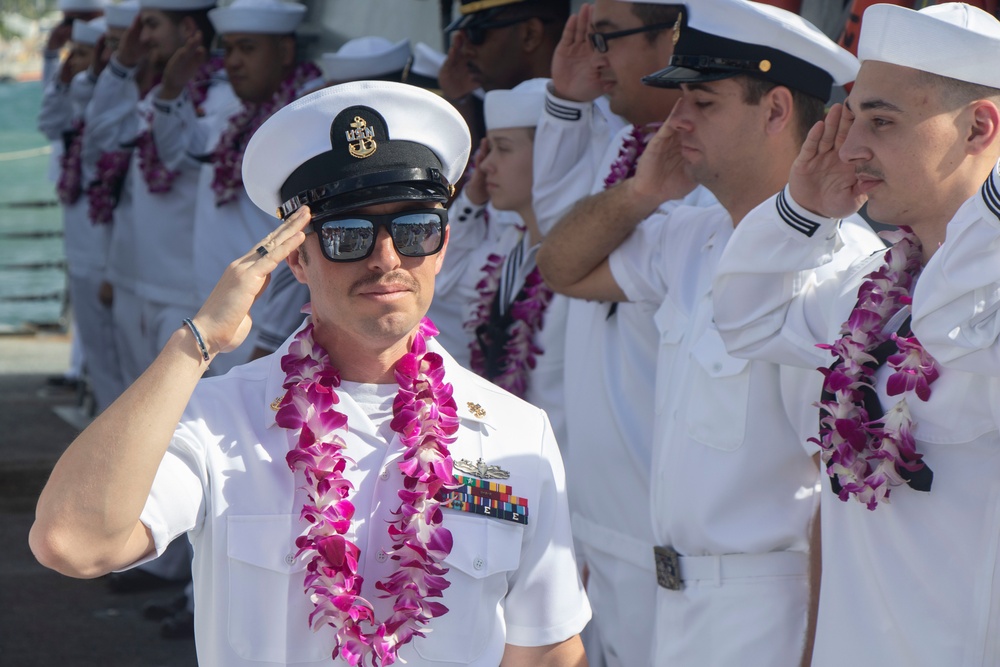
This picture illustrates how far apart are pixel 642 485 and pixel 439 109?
187 centimetres

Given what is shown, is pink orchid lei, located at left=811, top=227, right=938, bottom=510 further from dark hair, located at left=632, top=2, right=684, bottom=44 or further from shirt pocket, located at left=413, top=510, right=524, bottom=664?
dark hair, located at left=632, top=2, right=684, bottom=44

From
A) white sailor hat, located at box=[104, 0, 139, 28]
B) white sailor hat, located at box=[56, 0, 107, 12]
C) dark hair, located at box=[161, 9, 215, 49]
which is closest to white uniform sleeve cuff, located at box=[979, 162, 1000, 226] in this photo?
dark hair, located at box=[161, 9, 215, 49]

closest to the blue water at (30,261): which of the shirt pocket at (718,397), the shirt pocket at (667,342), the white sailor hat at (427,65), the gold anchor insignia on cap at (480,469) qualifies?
the white sailor hat at (427,65)

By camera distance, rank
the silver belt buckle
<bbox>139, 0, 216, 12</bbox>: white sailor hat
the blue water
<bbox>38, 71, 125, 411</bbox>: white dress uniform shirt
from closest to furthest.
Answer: the silver belt buckle, <bbox>139, 0, 216, 12</bbox>: white sailor hat, <bbox>38, 71, 125, 411</bbox>: white dress uniform shirt, the blue water

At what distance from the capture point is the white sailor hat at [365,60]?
6.63 meters

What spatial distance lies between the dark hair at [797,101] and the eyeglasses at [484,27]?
228 centimetres

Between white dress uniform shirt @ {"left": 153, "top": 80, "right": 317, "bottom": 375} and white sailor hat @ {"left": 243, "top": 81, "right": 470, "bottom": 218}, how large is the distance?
3.90 metres

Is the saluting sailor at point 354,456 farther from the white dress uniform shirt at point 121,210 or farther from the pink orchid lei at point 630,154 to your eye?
the white dress uniform shirt at point 121,210

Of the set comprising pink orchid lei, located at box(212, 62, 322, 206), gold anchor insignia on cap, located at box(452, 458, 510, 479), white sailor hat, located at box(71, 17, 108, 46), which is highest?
gold anchor insignia on cap, located at box(452, 458, 510, 479)

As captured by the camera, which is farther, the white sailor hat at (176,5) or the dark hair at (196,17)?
the dark hair at (196,17)

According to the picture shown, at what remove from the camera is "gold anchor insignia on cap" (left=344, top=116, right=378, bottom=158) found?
2.46m

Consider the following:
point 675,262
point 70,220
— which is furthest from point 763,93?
point 70,220

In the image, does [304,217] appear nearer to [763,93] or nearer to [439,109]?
[439,109]

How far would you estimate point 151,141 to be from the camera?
7703mm
